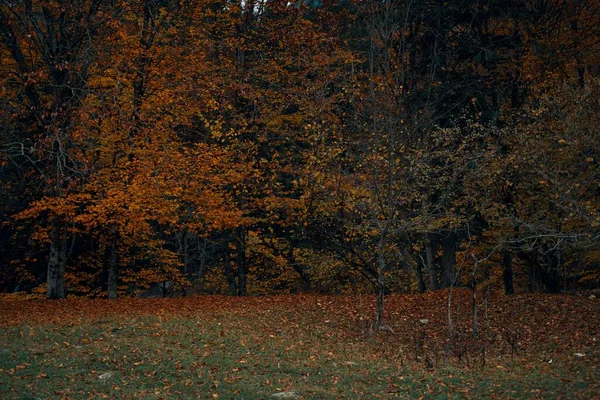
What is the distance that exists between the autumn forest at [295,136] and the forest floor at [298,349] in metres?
2.02

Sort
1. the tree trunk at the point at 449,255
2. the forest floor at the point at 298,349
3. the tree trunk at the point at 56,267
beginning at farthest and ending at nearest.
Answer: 1. the tree trunk at the point at 449,255
2. the tree trunk at the point at 56,267
3. the forest floor at the point at 298,349

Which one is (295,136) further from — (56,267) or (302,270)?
(56,267)

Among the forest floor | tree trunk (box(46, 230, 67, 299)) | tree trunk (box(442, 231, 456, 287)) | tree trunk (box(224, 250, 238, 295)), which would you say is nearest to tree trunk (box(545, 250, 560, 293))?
the forest floor

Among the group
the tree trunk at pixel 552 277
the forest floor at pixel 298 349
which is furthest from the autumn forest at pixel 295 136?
the forest floor at pixel 298 349

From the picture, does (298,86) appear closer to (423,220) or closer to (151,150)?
(151,150)

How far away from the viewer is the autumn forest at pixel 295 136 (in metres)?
18.1

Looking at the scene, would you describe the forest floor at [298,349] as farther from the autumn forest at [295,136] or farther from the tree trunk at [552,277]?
the tree trunk at [552,277]

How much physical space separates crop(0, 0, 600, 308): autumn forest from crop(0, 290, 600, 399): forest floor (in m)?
2.02

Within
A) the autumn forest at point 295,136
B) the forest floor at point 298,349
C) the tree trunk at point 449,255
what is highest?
the autumn forest at point 295,136

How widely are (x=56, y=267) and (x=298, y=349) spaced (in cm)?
981

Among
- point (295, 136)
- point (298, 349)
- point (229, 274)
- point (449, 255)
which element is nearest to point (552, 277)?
point (449, 255)

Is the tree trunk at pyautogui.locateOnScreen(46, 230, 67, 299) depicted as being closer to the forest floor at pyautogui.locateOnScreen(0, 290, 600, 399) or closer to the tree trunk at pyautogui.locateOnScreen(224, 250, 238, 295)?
the forest floor at pyautogui.locateOnScreen(0, 290, 600, 399)

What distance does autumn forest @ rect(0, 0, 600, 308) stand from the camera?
18109 mm

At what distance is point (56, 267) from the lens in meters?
Result: 20.2
